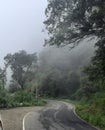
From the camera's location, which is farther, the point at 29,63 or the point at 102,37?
the point at 29,63

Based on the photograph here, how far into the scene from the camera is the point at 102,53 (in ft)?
96.8

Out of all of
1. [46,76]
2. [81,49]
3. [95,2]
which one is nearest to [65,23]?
[95,2]

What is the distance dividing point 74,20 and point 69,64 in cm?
9695

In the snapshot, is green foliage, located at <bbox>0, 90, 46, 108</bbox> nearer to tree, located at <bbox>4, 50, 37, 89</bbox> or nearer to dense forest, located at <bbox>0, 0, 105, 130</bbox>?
dense forest, located at <bbox>0, 0, 105, 130</bbox>

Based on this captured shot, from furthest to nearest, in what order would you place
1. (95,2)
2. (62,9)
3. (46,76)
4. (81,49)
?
(81,49) → (46,76) → (62,9) → (95,2)

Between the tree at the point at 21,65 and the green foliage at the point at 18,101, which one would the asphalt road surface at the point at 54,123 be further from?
the tree at the point at 21,65

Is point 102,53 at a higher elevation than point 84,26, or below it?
below

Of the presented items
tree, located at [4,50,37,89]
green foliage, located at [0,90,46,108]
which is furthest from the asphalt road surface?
tree, located at [4,50,37,89]

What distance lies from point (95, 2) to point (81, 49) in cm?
10851

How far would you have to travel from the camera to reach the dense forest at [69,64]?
2741 centimetres

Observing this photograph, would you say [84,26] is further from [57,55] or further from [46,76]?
[57,55]

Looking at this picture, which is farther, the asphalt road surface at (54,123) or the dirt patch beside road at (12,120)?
the dirt patch beside road at (12,120)

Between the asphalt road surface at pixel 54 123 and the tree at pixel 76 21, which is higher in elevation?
the tree at pixel 76 21

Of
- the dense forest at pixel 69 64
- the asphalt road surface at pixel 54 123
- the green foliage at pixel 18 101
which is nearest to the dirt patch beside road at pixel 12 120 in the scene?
the asphalt road surface at pixel 54 123
